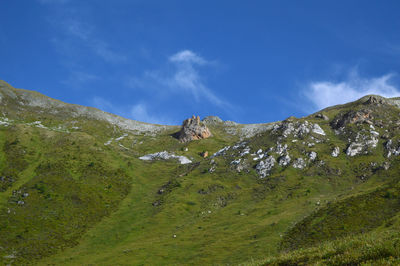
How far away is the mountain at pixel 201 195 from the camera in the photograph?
7162cm

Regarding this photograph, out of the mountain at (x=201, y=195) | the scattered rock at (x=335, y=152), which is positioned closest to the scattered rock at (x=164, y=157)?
the mountain at (x=201, y=195)

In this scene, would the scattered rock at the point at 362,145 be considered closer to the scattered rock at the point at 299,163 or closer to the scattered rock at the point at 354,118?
the scattered rock at the point at 354,118

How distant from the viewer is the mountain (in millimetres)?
71625

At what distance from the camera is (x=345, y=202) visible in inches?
2943

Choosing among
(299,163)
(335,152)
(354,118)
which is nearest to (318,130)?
(354,118)

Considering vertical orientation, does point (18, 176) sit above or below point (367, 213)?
above

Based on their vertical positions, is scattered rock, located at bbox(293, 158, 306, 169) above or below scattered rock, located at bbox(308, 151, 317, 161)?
below

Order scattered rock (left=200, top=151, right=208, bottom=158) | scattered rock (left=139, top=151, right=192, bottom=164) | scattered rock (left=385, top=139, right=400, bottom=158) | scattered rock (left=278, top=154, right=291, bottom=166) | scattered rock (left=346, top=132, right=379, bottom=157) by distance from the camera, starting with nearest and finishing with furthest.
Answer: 1. scattered rock (left=385, top=139, right=400, bottom=158)
2. scattered rock (left=346, top=132, right=379, bottom=157)
3. scattered rock (left=278, top=154, right=291, bottom=166)
4. scattered rock (left=139, top=151, right=192, bottom=164)
5. scattered rock (left=200, top=151, right=208, bottom=158)

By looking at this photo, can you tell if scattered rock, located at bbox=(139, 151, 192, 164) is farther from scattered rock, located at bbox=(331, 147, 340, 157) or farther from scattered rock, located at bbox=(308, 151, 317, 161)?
scattered rock, located at bbox=(331, 147, 340, 157)

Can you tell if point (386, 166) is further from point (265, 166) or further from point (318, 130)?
point (265, 166)

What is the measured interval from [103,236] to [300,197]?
72.5 metres

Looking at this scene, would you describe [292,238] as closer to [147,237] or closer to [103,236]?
[147,237]

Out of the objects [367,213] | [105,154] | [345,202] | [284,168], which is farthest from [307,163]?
[105,154]

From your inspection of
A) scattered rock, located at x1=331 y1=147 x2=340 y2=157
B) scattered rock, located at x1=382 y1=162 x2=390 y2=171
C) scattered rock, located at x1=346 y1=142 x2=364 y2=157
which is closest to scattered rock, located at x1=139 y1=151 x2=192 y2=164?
scattered rock, located at x1=331 y1=147 x2=340 y2=157
